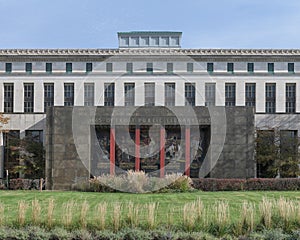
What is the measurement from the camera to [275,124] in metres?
53.3

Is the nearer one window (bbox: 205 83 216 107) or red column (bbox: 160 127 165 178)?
red column (bbox: 160 127 165 178)

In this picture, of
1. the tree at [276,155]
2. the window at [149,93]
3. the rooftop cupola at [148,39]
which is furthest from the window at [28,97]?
the tree at [276,155]

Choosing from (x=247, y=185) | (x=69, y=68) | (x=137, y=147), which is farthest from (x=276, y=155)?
(x=69, y=68)

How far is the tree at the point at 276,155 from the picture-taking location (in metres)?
41.7

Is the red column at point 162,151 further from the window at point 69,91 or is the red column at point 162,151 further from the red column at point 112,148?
the window at point 69,91

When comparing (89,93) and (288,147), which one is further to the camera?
(89,93)

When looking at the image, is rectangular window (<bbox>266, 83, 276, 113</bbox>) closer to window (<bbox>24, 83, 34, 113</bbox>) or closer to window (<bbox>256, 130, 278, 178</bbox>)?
window (<bbox>256, 130, 278, 178</bbox>)

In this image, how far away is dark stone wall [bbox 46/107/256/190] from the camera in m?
35.5

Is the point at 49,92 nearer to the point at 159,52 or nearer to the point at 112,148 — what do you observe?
the point at 159,52

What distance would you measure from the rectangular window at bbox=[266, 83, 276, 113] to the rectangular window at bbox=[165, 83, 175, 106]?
10.1 meters

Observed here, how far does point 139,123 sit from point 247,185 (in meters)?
9.07

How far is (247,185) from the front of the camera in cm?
3189

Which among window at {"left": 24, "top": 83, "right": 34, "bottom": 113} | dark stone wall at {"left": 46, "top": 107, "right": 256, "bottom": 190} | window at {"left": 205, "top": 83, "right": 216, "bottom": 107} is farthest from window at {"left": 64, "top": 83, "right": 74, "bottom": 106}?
dark stone wall at {"left": 46, "top": 107, "right": 256, "bottom": 190}

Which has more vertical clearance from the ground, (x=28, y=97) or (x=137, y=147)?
(x=28, y=97)
